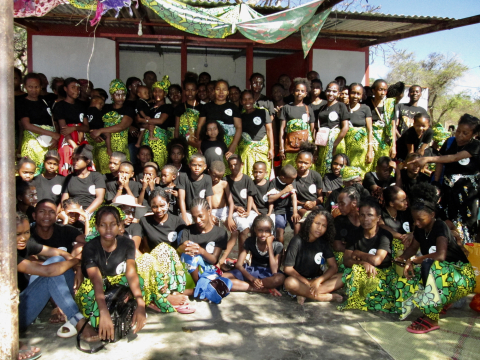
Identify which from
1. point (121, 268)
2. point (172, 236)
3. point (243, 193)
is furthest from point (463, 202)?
point (121, 268)

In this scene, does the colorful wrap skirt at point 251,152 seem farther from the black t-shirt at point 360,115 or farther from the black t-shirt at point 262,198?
the black t-shirt at point 360,115

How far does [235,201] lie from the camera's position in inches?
191

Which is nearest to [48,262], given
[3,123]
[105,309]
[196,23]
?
[105,309]

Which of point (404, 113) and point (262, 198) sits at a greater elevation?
point (404, 113)

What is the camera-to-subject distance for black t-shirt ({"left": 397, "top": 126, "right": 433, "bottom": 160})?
5.12m

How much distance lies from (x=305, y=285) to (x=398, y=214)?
1332 mm

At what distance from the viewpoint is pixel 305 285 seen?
12.2ft

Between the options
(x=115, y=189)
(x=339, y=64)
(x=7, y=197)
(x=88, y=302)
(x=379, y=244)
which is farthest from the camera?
(x=339, y=64)

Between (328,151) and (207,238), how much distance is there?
2267mm

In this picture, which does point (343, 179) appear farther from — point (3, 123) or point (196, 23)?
point (3, 123)

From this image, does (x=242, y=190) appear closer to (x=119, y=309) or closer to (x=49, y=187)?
(x=49, y=187)

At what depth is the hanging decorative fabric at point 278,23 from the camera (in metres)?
4.42

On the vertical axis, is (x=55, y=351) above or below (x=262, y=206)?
below

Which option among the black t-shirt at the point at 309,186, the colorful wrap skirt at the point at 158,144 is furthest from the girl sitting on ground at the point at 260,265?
the colorful wrap skirt at the point at 158,144
